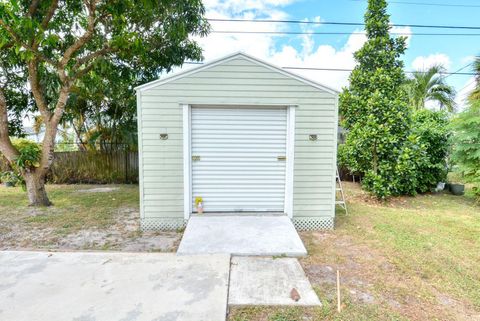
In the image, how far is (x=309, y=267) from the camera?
2.99m

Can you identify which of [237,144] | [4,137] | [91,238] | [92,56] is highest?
[92,56]

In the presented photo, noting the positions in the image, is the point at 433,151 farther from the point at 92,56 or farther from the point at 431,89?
the point at 92,56

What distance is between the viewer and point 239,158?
4367mm

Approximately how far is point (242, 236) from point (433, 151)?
259 inches

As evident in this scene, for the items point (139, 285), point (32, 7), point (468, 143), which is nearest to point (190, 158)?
point (139, 285)

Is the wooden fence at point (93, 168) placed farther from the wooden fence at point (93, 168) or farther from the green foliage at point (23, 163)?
the green foliage at point (23, 163)

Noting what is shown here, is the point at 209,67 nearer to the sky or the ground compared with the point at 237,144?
nearer to the sky

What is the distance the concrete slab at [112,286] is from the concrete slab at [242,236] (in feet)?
0.68

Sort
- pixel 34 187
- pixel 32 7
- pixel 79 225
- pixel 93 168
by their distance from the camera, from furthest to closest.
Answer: pixel 93 168, pixel 34 187, pixel 32 7, pixel 79 225

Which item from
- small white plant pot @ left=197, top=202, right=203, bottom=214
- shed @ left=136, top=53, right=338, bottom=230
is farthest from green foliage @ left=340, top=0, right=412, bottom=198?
small white plant pot @ left=197, top=202, right=203, bottom=214

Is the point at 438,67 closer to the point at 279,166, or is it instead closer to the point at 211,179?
the point at 279,166

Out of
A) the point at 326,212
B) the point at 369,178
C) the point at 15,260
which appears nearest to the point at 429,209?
the point at 369,178

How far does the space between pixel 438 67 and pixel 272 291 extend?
13.7 meters

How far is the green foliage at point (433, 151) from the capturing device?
6.97 meters
